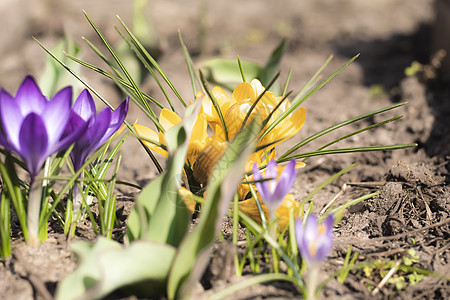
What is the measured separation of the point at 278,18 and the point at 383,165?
7.57 ft

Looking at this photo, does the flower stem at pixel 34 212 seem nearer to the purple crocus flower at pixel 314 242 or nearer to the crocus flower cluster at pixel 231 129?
the crocus flower cluster at pixel 231 129

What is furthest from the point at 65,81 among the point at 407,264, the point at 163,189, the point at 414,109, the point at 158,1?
the point at 158,1

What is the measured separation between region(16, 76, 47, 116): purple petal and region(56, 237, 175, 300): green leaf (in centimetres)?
33

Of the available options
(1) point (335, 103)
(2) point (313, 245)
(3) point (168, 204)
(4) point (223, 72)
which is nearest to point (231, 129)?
(3) point (168, 204)

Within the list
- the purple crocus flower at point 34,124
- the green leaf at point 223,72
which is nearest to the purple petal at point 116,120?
the purple crocus flower at point 34,124

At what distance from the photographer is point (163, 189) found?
1.09 metres

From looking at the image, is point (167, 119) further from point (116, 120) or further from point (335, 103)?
point (335, 103)

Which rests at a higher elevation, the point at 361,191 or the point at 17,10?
the point at 17,10

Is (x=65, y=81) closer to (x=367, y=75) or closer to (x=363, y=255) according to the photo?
(x=363, y=255)

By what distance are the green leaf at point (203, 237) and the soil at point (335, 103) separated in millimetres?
119

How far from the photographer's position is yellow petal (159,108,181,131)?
4.32ft

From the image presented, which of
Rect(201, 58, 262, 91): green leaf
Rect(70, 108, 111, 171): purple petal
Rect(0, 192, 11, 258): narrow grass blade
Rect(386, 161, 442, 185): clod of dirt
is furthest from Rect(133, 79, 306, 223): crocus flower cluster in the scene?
Rect(201, 58, 262, 91): green leaf

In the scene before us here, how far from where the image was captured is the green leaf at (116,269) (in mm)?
923

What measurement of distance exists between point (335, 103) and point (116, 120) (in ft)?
5.68
